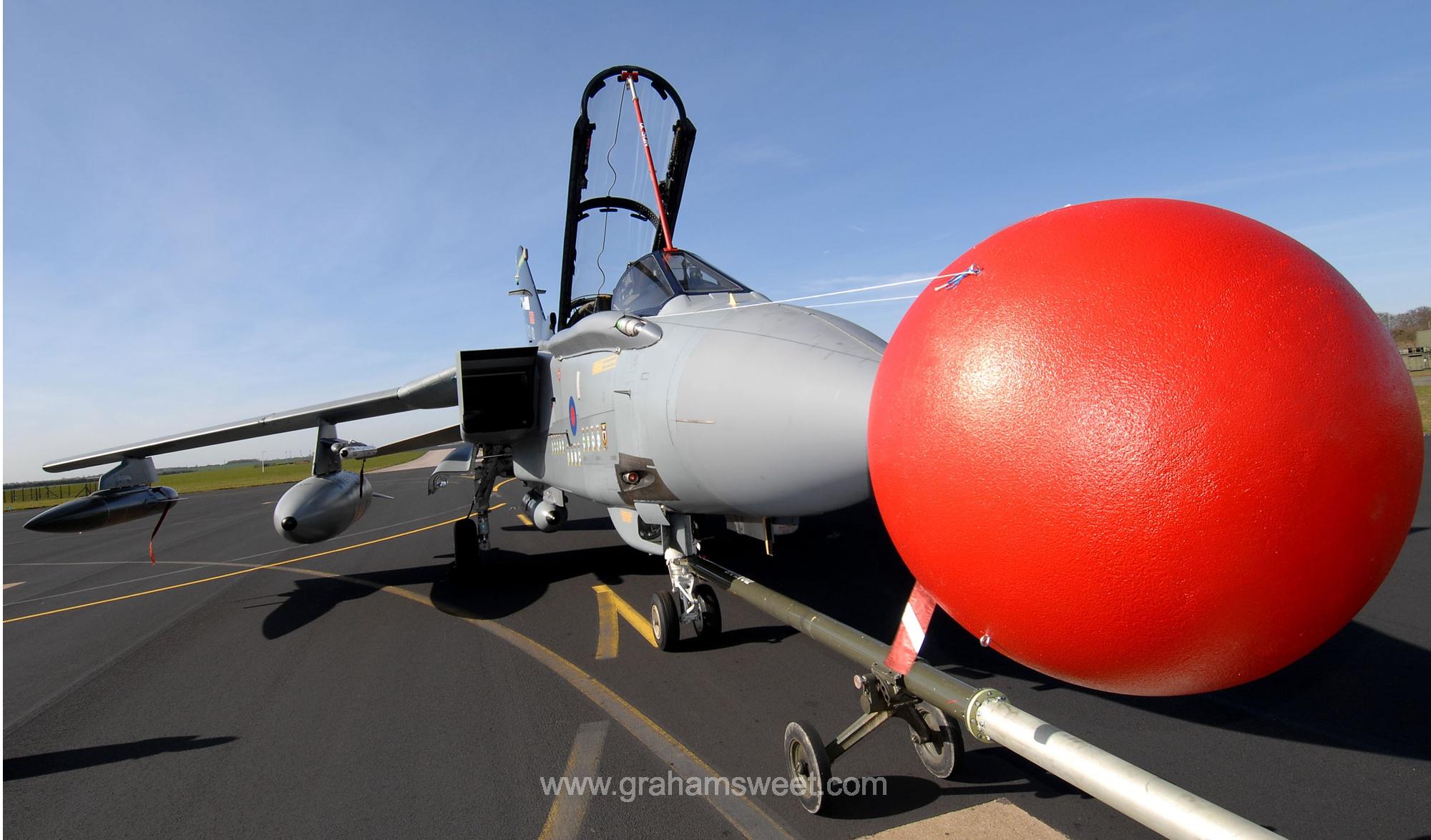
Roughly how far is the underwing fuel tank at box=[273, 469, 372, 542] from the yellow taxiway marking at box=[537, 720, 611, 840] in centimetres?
518

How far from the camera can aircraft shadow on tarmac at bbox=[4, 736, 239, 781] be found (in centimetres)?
367

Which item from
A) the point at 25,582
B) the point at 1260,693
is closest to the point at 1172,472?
the point at 1260,693

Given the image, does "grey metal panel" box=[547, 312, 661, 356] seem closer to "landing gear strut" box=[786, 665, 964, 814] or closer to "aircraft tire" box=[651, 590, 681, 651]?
"aircraft tire" box=[651, 590, 681, 651]

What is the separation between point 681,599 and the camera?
15.1 feet

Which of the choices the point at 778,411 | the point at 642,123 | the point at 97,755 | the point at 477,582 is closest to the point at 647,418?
the point at 778,411

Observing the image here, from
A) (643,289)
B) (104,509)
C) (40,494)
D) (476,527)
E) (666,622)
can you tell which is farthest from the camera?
(40,494)

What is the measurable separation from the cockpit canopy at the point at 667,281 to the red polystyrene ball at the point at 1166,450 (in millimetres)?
2928

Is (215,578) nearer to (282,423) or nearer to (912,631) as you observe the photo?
(282,423)

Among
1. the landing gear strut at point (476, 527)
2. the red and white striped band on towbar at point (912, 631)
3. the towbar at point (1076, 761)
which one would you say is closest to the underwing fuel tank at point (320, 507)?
the landing gear strut at point (476, 527)

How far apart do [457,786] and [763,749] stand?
5.06ft

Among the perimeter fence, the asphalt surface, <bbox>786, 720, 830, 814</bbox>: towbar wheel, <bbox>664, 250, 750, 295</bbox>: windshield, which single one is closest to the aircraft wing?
the asphalt surface

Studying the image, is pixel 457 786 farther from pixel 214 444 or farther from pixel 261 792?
pixel 214 444

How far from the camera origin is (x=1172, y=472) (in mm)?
1165

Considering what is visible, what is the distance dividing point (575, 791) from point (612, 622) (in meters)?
2.80
